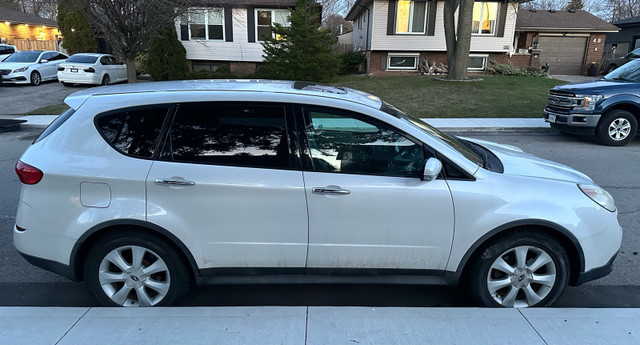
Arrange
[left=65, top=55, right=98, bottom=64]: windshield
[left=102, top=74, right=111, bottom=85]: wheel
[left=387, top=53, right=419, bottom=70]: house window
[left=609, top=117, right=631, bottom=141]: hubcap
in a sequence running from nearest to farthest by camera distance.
Result: 1. [left=609, top=117, right=631, bottom=141]: hubcap
2. [left=65, top=55, right=98, bottom=64]: windshield
3. [left=102, top=74, right=111, bottom=85]: wheel
4. [left=387, top=53, right=419, bottom=70]: house window

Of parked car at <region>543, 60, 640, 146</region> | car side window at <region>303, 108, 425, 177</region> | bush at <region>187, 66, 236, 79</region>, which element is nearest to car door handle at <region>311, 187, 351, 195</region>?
car side window at <region>303, 108, 425, 177</region>

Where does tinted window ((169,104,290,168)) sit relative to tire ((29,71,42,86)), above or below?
above

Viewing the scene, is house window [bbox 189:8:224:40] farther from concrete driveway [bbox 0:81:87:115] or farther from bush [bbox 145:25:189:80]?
concrete driveway [bbox 0:81:87:115]

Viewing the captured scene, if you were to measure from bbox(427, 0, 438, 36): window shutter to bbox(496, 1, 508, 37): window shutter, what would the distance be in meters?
3.47

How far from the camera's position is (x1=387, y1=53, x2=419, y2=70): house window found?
23.6 m

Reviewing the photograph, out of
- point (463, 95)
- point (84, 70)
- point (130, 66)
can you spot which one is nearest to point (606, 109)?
point (463, 95)

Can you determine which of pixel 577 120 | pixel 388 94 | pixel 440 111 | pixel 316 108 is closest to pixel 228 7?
pixel 388 94

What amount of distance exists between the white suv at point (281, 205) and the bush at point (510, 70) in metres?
21.8

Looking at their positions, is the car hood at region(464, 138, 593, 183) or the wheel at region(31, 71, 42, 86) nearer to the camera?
the car hood at region(464, 138, 593, 183)

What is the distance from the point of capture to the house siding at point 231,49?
22.8 m

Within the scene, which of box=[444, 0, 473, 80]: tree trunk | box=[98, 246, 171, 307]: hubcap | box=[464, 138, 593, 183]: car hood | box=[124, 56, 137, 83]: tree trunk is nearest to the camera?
box=[98, 246, 171, 307]: hubcap

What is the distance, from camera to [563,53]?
1063 inches

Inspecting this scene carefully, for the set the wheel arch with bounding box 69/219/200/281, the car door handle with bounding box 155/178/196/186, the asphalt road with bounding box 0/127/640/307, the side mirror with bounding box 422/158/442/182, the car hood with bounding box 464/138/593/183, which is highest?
the side mirror with bounding box 422/158/442/182

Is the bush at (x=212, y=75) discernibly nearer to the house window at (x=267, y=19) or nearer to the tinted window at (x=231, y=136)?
the house window at (x=267, y=19)
